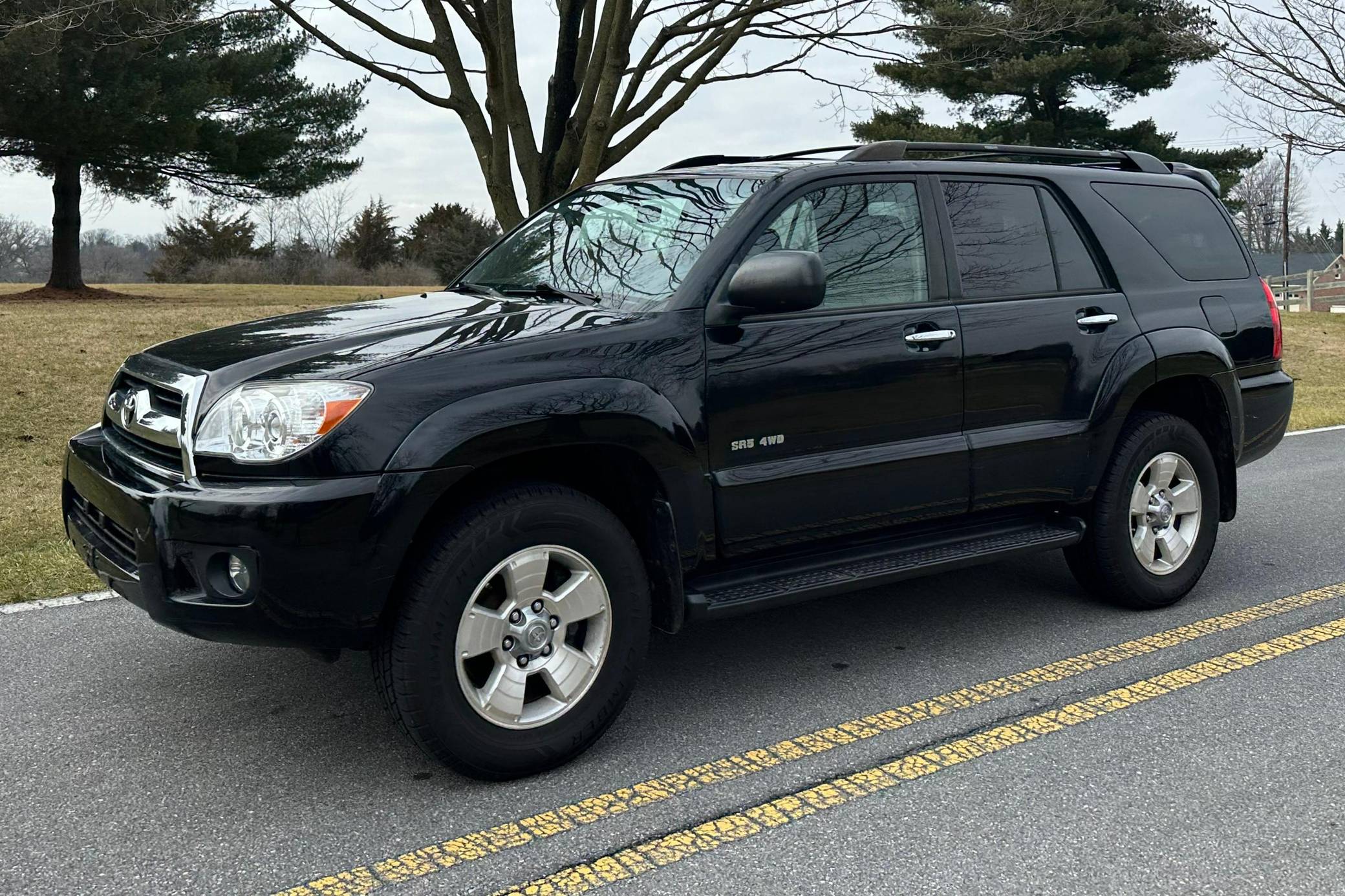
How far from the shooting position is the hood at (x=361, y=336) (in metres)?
3.50

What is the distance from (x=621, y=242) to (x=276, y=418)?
1.56 meters

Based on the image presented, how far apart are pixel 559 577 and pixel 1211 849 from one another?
1893 mm

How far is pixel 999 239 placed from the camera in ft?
15.7

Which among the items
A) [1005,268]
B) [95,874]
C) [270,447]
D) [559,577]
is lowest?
[95,874]

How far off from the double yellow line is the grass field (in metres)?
3.25

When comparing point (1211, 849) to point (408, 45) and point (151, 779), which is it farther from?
point (408, 45)

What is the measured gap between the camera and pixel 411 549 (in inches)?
136

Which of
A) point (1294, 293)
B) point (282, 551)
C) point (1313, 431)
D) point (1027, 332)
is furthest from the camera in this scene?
point (1294, 293)

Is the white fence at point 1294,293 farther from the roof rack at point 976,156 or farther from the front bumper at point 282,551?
the front bumper at point 282,551

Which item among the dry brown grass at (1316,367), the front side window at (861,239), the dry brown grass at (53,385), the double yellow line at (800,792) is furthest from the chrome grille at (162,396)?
the dry brown grass at (1316,367)

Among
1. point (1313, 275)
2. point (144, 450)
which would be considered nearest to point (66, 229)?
point (144, 450)

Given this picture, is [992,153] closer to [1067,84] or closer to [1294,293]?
[1067,84]

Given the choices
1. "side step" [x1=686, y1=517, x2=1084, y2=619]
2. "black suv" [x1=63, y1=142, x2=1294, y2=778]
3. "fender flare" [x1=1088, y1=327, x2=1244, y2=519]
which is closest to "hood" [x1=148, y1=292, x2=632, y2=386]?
"black suv" [x1=63, y1=142, x2=1294, y2=778]

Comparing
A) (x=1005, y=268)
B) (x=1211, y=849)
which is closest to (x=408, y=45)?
(x=1005, y=268)
